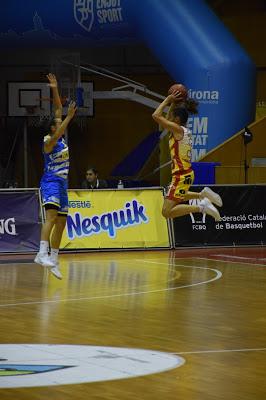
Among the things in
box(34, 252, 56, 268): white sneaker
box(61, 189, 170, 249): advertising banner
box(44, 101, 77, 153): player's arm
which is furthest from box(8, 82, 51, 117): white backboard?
box(34, 252, 56, 268): white sneaker

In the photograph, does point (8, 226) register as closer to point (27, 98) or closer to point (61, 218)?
point (61, 218)

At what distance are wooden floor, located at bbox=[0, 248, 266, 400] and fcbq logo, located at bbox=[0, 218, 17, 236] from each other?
123 cm

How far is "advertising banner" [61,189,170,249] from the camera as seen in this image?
59.4ft

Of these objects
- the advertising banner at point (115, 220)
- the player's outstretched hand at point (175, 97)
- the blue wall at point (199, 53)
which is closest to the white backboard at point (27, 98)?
the blue wall at point (199, 53)

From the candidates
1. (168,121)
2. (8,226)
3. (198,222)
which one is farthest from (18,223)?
(168,121)

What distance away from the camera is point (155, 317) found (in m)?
9.85

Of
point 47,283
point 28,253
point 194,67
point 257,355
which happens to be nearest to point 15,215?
point 28,253

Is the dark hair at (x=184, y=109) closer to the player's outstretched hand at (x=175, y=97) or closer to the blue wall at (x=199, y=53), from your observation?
the player's outstretched hand at (x=175, y=97)

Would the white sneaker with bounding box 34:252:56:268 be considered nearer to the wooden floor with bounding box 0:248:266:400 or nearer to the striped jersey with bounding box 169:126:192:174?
the wooden floor with bounding box 0:248:266:400

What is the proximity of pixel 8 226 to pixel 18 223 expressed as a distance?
7.4 inches

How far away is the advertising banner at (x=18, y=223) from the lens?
17.7 m

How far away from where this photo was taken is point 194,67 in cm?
2186

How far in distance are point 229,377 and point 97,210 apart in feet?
37.3

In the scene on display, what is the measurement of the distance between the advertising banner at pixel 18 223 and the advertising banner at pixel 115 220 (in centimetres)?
60
